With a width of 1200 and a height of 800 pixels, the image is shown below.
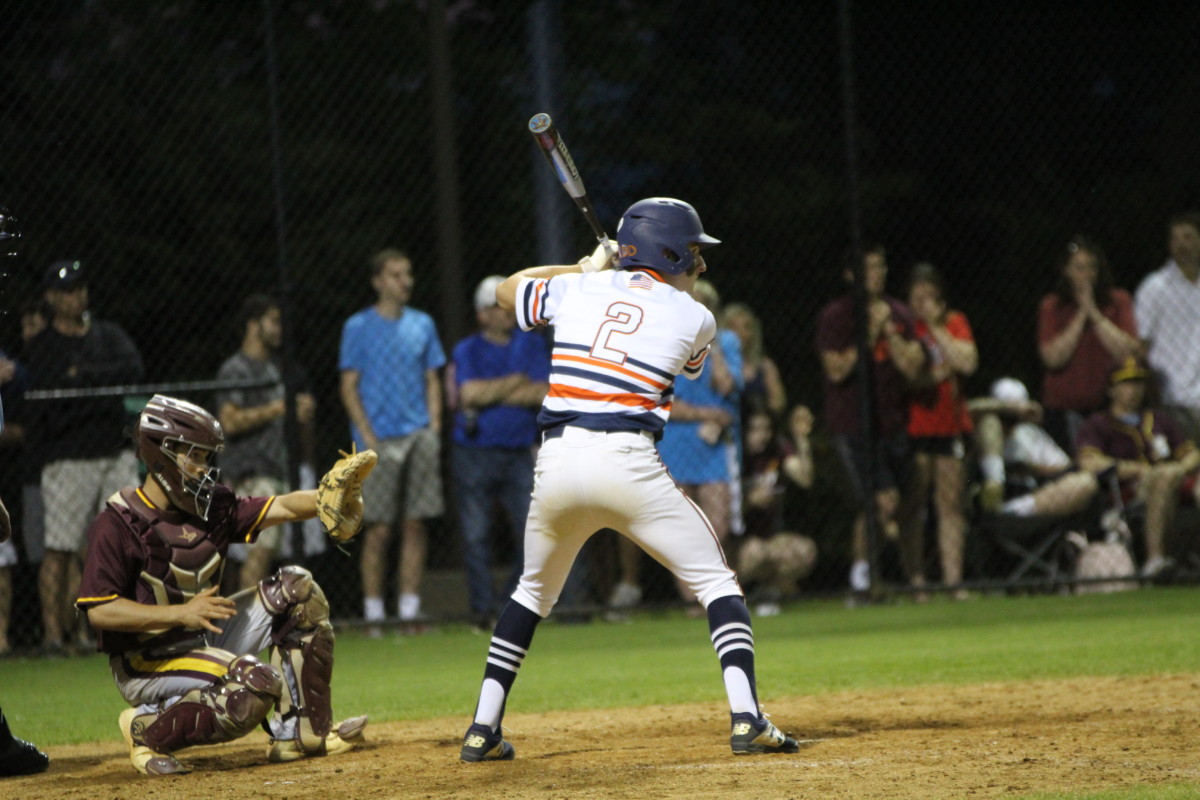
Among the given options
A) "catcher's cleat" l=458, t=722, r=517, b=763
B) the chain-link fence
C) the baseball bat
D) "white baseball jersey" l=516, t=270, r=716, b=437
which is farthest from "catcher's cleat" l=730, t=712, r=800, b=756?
the chain-link fence

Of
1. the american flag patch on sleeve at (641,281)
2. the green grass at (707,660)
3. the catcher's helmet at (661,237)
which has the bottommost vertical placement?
the green grass at (707,660)

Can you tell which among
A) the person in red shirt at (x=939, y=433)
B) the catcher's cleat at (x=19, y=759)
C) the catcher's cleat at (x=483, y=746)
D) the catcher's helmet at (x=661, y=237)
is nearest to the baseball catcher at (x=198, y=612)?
the catcher's cleat at (x=19, y=759)

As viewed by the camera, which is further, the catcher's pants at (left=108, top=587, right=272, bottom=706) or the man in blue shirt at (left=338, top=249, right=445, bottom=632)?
the man in blue shirt at (left=338, top=249, right=445, bottom=632)

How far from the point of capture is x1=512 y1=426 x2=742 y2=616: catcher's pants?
15.5 feet

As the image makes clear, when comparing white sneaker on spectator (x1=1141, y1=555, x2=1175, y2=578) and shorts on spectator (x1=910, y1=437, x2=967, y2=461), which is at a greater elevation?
shorts on spectator (x1=910, y1=437, x2=967, y2=461)

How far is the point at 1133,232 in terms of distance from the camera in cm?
1556

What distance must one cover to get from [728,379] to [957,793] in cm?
580

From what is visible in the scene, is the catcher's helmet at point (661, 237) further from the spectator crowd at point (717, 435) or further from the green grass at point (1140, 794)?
the spectator crowd at point (717, 435)

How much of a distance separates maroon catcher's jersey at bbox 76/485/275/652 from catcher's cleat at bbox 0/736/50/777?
44cm

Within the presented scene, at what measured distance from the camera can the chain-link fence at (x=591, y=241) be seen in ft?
30.5

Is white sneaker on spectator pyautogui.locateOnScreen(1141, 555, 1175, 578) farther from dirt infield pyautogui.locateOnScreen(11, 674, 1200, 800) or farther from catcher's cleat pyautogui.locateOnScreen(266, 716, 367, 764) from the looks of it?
catcher's cleat pyautogui.locateOnScreen(266, 716, 367, 764)

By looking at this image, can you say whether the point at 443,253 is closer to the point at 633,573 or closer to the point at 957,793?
the point at 633,573

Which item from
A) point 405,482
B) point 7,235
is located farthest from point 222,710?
point 405,482

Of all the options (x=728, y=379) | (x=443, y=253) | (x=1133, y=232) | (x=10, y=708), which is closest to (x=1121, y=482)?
(x=728, y=379)
